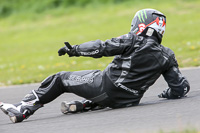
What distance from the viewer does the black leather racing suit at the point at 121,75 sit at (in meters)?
5.16

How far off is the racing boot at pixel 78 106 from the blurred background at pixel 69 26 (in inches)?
231

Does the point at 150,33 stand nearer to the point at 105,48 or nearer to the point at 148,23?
the point at 148,23

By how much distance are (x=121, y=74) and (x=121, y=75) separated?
0.01 metres

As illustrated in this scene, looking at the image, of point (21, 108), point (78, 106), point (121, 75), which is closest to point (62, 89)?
point (78, 106)

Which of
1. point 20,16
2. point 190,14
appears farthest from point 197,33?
point 20,16

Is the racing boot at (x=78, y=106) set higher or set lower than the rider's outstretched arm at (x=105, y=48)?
lower

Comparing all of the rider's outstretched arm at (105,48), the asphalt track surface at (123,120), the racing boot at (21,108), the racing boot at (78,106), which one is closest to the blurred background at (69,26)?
the racing boot at (78,106)

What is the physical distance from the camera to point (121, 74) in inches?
210

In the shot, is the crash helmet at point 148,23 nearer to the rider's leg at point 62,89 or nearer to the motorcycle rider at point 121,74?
the motorcycle rider at point 121,74

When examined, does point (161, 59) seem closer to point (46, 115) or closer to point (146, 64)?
point (146, 64)

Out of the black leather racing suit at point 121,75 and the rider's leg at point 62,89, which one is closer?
the black leather racing suit at point 121,75

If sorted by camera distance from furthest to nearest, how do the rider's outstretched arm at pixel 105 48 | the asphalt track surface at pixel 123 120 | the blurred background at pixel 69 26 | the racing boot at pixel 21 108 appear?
→ the blurred background at pixel 69 26 < the racing boot at pixel 21 108 < the rider's outstretched arm at pixel 105 48 < the asphalt track surface at pixel 123 120

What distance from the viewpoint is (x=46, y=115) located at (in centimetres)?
600

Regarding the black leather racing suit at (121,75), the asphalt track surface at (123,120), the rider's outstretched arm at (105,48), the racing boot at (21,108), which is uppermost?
the rider's outstretched arm at (105,48)
